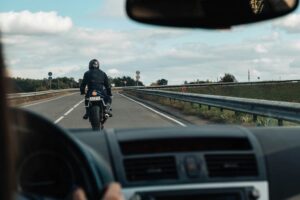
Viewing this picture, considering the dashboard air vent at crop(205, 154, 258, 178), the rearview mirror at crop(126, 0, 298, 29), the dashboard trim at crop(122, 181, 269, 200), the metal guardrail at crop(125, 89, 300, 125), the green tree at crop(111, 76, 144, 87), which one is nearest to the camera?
the rearview mirror at crop(126, 0, 298, 29)

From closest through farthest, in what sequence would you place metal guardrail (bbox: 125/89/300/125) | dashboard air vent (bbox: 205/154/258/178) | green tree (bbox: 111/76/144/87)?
dashboard air vent (bbox: 205/154/258/178), metal guardrail (bbox: 125/89/300/125), green tree (bbox: 111/76/144/87)

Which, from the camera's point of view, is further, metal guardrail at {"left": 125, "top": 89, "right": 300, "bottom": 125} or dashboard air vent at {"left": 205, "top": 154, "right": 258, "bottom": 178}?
metal guardrail at {"left": 125, "top": 89, "right": 300, "bottom": 125}

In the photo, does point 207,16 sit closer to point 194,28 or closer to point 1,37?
point 194,28

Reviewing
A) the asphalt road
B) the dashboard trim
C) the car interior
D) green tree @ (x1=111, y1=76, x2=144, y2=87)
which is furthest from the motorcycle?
green tree @ (x1=111, y1=76, x2=144, y2=87)

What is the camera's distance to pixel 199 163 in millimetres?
3111

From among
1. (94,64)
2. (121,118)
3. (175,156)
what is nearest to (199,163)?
(175,156)

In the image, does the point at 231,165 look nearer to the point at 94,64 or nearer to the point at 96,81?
the point at 94,64

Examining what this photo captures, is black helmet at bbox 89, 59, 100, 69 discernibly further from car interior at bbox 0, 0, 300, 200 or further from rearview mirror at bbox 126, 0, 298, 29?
rearview mirror at bbox 126, 0, 298, 29

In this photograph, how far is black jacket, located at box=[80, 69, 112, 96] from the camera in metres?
14.2

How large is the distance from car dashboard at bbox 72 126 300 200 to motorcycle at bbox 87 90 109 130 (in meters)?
10.7

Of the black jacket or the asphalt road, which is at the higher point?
the black jacket

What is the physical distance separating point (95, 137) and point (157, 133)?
0.37 m

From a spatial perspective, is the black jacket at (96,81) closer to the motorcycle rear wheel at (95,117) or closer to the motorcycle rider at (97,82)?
the motorcycle rider at (97,82)

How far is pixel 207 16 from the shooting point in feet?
8.68
